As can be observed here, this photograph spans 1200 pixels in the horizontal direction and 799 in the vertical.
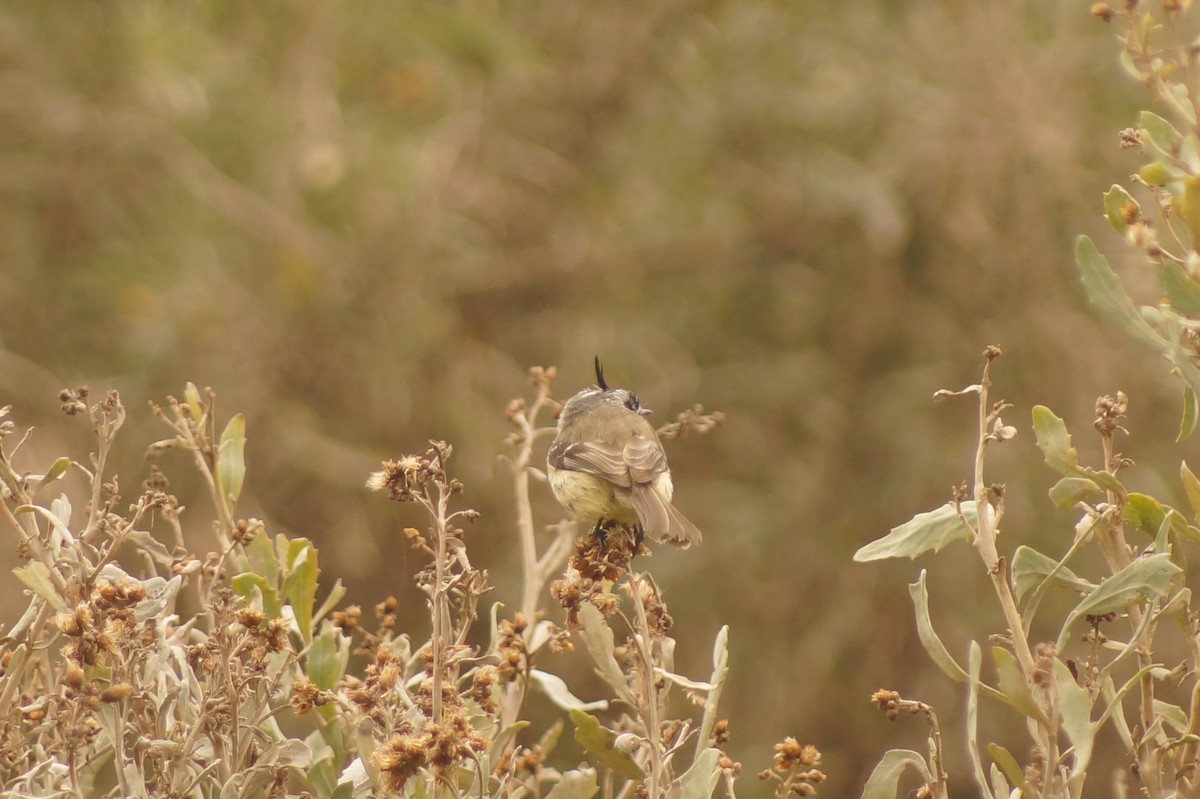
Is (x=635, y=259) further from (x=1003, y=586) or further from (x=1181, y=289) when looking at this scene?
(x=1003, y=586)

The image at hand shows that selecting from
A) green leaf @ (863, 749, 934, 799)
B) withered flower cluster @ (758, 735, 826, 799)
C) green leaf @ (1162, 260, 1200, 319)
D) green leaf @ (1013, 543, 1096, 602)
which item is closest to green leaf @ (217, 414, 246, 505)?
withered flower cluster @ (758, 735, 826, 799)

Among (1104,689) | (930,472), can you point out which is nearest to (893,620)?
(930,472)

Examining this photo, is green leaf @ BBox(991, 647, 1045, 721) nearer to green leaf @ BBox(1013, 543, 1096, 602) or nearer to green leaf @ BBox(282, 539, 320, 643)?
green leaf @ BBox(1013, 543, 1096, 602)

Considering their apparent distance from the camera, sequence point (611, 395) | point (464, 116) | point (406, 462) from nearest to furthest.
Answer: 1. point (406, 462)
2. point (611, 395)
3. point (464, 116)

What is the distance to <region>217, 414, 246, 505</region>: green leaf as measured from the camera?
2.75m

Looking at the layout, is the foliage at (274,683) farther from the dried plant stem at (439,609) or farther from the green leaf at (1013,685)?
the green leaf at (1013,685)

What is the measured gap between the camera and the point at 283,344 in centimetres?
959

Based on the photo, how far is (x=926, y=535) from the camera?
7.45 ft

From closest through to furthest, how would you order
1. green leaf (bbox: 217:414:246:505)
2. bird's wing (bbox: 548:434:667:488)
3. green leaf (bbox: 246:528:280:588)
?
green leaf (bbox: 246:528:280:588) → green leaf (bbox: 217:414:246:505) → bird's wing (bbox: 548:434:667:488)

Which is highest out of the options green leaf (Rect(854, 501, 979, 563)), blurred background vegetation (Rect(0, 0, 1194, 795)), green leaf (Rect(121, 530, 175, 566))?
green leaf (Rect(121, 530, 175, 566))

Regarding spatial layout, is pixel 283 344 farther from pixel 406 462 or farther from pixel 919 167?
pixel 406 462

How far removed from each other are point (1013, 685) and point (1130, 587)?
11.4 inches

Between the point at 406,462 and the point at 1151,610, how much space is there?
106cm

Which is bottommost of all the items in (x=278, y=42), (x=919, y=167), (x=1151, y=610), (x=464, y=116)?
(x=919, y=167)
